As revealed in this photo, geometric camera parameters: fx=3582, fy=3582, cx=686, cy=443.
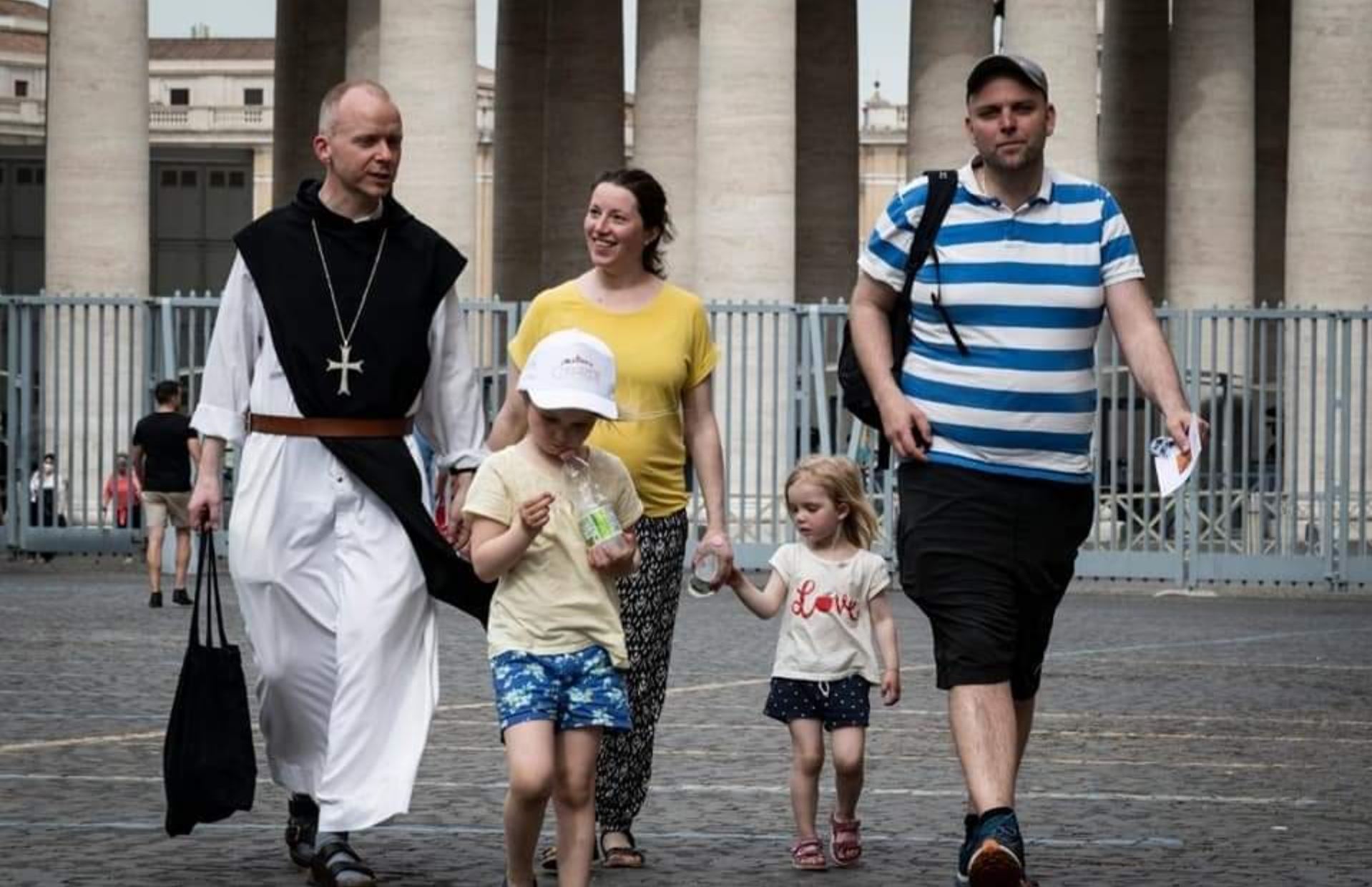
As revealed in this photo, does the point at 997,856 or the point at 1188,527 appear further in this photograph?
the point at 1188,527

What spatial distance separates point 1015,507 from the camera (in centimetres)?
988

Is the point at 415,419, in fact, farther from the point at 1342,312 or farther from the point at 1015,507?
the point at 1342,312

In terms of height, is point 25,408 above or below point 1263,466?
above

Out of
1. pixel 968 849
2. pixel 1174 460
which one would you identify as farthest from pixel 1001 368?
pixel 968 849

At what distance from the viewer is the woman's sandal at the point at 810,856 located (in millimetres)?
11148

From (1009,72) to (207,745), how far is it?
10.4 ft

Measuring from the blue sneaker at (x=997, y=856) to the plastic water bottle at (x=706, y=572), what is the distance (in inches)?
61.0

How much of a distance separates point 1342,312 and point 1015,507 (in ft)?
86.5

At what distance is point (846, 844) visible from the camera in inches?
447

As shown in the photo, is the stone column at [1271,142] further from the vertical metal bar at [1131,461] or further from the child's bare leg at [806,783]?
the child's bare leg at [806,783]

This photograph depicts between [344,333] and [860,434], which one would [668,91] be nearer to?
[860,434]

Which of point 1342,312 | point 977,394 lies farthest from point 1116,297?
point 1342,312

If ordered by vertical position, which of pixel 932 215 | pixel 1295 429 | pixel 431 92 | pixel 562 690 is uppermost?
pixel 431 92

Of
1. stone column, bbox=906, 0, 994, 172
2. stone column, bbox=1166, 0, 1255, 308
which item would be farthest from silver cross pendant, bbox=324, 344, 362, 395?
stone column, bbox=1166, 0, 1255, 308
